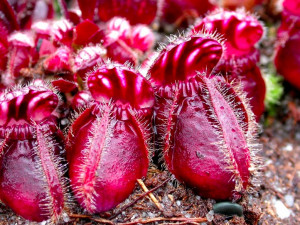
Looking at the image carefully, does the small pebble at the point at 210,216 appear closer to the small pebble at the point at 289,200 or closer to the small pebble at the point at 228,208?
the small pebble at the point at 228,208

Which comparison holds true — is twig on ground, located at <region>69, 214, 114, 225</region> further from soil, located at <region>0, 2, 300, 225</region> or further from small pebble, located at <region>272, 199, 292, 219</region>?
small pebble, located at <region>272, 199, 292, 219</region>

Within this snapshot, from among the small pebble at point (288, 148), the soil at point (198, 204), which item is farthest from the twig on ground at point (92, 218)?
the small pebble at point (288, 148)

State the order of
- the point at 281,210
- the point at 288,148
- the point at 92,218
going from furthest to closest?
the point at 288,148 → the point at 281,210 → the point at 92,218

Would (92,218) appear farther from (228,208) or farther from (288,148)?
(288,148)

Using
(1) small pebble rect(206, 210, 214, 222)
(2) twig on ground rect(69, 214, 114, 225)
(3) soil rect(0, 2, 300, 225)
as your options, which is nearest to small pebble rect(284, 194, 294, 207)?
(3) soil rect(0, 2, 300, 225)

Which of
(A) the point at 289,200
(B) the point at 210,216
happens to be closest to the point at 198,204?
(B) the point at 210,216

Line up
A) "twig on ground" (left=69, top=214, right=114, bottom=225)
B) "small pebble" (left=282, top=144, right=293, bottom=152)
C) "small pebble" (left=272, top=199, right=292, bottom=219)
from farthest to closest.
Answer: "small pebble" (left=282, top=144, right=293, bottom=152) < "small pebble" (left=272, top=199, right=292, bottom=219) < "twig on ground" (left=69, top=214, right=114, bottom=225)

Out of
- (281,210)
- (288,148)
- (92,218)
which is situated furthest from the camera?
(288,148)

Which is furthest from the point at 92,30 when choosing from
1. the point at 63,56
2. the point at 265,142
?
the point at 265,142
